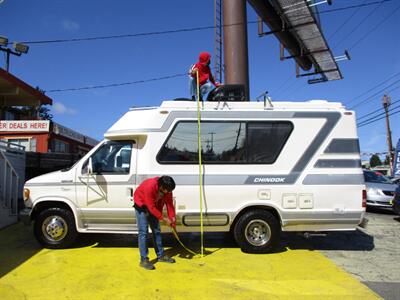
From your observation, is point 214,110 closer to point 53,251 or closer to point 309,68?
point 53,251

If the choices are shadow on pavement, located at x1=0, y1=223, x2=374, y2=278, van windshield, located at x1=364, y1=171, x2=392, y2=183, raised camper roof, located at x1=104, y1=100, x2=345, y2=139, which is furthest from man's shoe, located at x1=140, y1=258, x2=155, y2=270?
van windshield, located at x1=364, y1=171, x2=392, y2=183

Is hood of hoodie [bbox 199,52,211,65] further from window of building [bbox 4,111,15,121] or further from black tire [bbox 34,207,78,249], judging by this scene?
window of building [bbox 4,111,15,121]

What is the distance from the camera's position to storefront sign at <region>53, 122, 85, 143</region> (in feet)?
75.2

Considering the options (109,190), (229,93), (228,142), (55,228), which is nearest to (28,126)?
(55,228)

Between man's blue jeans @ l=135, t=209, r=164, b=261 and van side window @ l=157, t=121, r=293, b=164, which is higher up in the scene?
van side window @ l=157, t=121, r=293, b=164

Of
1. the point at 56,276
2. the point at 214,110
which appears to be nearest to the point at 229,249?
the point at 214,110

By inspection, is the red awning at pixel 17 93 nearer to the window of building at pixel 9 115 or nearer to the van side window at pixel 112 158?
the window of building at pixel 9 115

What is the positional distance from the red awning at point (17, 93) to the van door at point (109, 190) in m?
17.4

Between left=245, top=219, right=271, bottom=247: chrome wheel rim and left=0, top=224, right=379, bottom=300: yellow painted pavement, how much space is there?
0.25 metres

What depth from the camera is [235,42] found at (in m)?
10.4

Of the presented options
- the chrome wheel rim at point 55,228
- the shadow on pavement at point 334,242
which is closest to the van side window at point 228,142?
the shadow on pavement at point 334,242

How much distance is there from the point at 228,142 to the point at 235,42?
4489mm

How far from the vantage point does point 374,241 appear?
817 cm

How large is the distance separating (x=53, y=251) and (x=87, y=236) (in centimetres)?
122
